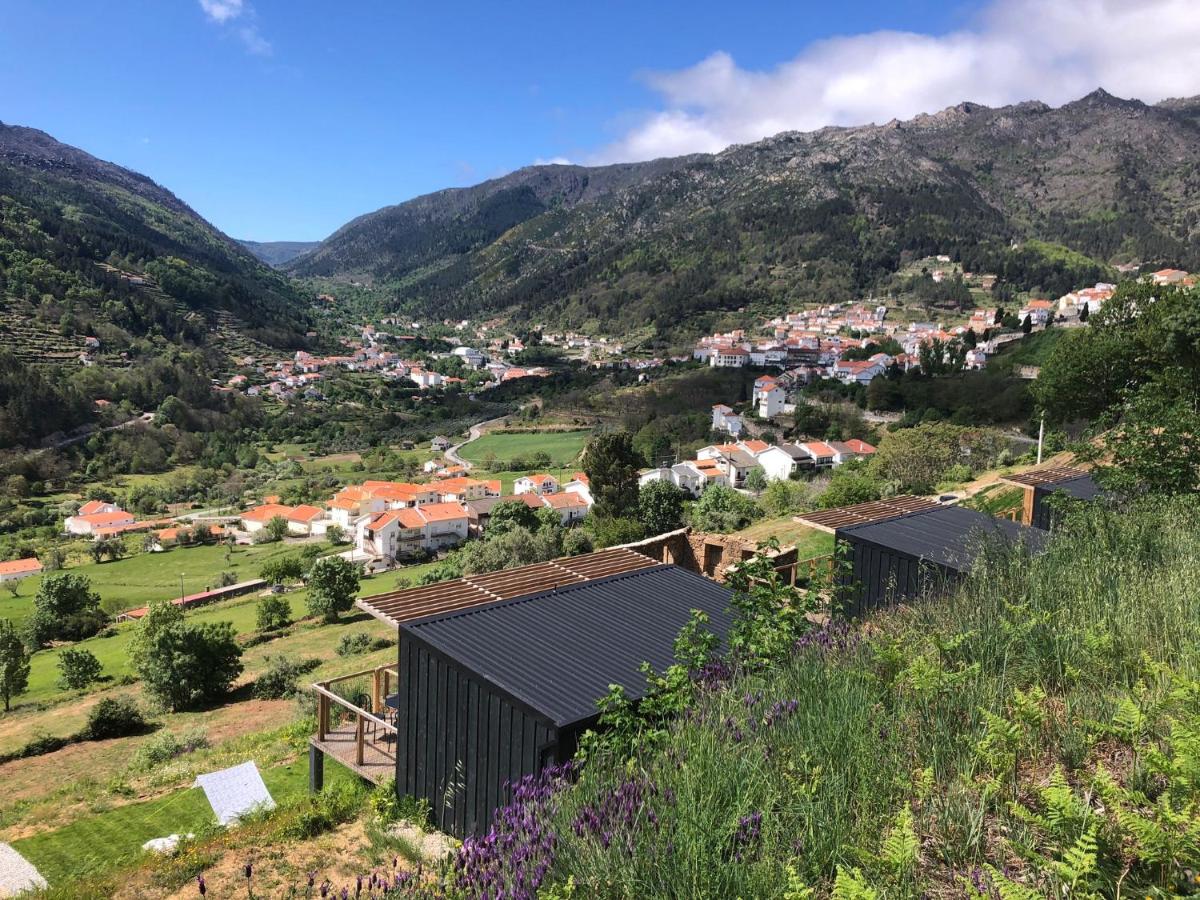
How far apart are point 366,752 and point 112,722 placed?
1303 centimetres

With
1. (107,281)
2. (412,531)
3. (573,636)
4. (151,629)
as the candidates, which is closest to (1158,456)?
(573,636)

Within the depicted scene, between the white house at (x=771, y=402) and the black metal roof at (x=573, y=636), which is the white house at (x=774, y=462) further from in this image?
the black metal roof at (x=573, y=636)

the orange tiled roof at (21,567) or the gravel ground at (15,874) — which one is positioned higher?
the gravel ground at (15,874)

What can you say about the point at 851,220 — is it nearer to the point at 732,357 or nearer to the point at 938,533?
the point at 732,357

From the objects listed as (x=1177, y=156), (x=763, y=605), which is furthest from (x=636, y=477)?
(x=1177, y=156)

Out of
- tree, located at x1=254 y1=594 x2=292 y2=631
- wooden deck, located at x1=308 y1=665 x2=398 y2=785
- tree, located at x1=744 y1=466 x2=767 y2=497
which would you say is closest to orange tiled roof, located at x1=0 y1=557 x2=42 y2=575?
tree, located at x1=254 y1=594 x2=292 y2=631

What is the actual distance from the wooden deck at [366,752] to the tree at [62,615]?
99.0 ft

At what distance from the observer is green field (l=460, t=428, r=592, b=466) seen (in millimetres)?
66312

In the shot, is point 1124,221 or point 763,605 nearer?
point 763,605

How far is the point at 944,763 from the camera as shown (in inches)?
92.0

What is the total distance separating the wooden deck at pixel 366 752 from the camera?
270 inches

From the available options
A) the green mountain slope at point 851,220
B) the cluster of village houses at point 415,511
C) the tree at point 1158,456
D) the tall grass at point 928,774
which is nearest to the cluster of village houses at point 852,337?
the green mountain slope at point 851,220

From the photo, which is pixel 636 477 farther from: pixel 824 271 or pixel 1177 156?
pixel 1177 156

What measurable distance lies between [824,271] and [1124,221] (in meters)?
61.5
